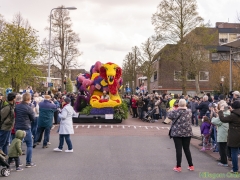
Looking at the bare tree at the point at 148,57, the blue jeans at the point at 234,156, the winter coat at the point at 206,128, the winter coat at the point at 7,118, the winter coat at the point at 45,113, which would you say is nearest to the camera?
the blue jeans at the point at 234,156

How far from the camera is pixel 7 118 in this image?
8125 millimetres

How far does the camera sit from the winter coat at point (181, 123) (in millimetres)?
7910

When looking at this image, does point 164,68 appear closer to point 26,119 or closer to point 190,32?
point 190,32

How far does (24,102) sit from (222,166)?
5320mm

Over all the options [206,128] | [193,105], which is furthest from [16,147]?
[193,105]

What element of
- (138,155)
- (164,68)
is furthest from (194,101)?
(164,68)

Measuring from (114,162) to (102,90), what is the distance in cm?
1284

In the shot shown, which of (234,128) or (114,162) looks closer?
(234,128)

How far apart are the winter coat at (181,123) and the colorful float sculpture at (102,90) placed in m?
12.6

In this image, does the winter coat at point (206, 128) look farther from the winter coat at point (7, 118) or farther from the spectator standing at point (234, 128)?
the winter coat at point (7, 118)

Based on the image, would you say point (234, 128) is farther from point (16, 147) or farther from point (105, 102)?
point (105, 102)

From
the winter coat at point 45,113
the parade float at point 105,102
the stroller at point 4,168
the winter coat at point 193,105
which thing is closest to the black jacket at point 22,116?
the stroller at point 4,168

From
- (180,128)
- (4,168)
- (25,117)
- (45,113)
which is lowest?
(4,168)

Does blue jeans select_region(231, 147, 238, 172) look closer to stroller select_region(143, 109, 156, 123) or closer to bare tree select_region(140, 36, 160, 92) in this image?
stroller select_region(143, 109, 156, 123)
